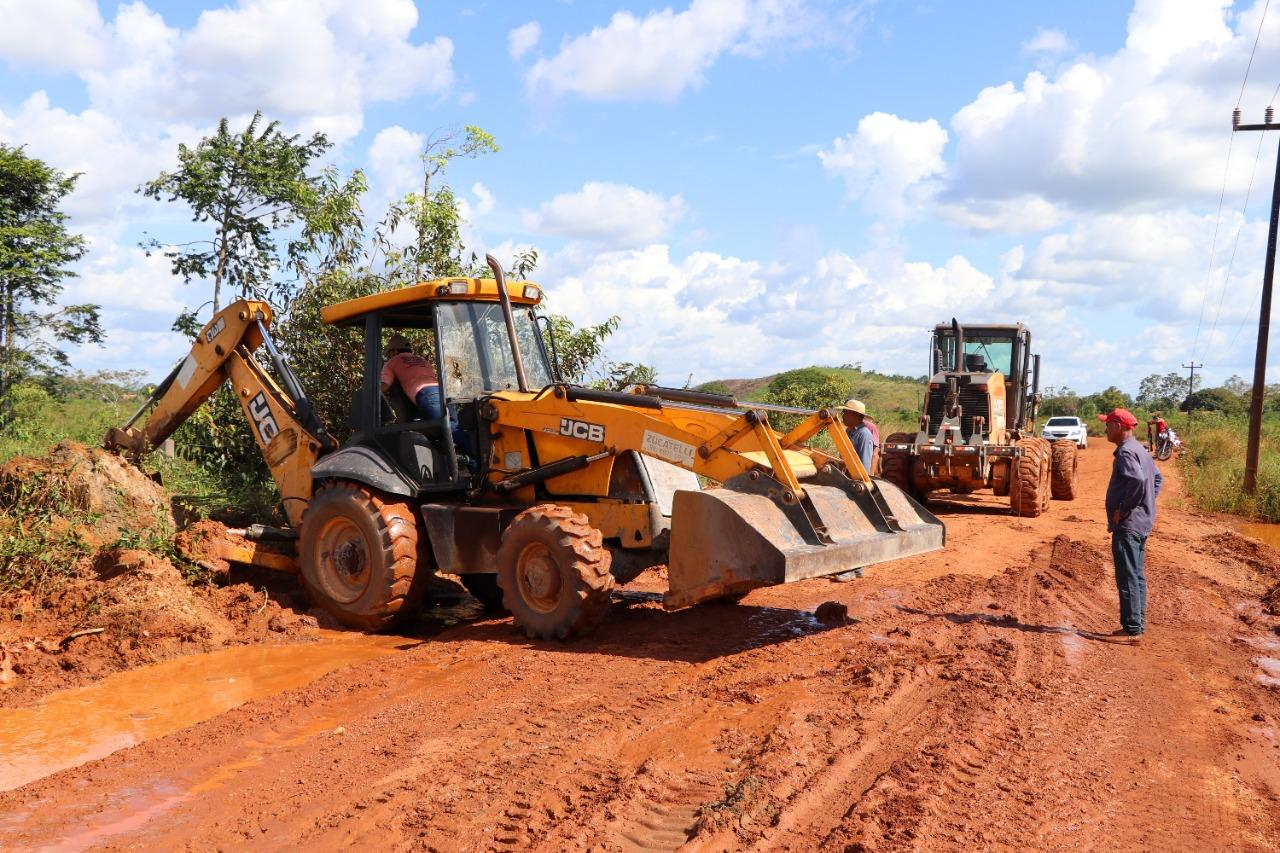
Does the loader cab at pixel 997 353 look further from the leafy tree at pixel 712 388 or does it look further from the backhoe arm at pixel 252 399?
the backhoe arm at pixel 252 399

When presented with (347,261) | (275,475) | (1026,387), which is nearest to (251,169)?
(347,261)

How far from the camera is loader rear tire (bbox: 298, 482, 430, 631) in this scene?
303 inches

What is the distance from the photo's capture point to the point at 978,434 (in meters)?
16.5

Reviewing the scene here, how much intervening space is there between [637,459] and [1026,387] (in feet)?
43.0

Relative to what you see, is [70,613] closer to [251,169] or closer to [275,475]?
[275,475]

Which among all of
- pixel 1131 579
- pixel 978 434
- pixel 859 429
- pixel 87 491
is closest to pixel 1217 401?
pixel 978 434

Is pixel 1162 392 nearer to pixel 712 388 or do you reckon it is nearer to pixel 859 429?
pixel 712 388

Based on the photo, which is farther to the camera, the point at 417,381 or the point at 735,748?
the point at 417,381

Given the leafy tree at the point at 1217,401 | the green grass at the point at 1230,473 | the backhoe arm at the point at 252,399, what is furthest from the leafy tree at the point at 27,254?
the leafy tree at the point at 1217,401

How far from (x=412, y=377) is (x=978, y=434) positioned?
11.0 metres

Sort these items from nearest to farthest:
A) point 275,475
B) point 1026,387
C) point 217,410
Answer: point 275,475
point 217,410
point 1026,387

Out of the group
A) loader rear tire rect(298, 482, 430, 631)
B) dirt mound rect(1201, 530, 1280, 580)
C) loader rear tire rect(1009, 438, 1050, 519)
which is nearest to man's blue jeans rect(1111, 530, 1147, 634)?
dirt mound rect(1201, 530, 1280, 580)

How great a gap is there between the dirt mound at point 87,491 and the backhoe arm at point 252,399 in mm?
713

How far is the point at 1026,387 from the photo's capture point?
61.0 ft
